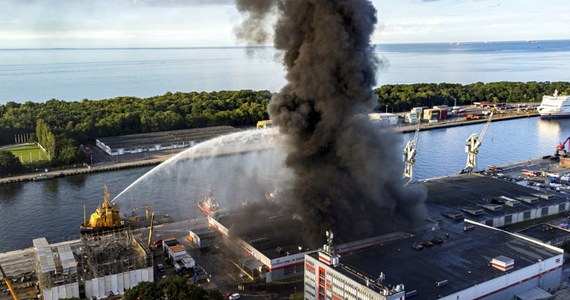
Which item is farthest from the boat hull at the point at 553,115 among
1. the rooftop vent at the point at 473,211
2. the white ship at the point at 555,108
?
the rooftop vent at the point at 473,211

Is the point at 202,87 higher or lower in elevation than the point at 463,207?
higher

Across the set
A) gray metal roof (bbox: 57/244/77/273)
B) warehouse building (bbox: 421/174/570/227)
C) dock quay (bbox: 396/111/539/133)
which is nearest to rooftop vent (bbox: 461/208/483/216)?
warehouse building (bbox: 421/174/570/227)

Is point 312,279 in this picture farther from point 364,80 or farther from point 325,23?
point 325,23

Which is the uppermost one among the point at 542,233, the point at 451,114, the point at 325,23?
the point at 325,23

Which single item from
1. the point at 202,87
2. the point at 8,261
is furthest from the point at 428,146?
the point at 202,87

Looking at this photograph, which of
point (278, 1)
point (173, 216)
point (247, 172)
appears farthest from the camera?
point (247, 172)

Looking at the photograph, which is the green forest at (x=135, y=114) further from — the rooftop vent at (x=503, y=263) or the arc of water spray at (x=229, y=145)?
the rooftop vent at (x=503, y=263)

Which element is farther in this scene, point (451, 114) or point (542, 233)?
point (451, 114)
